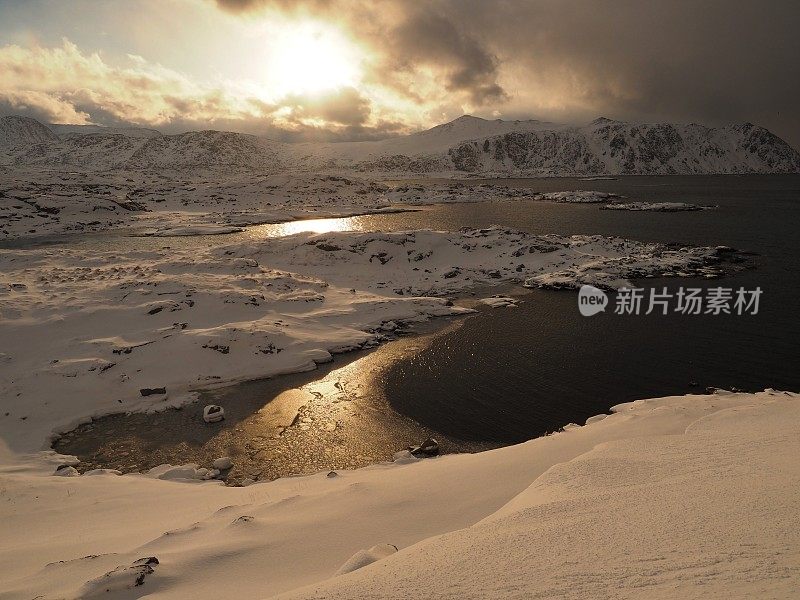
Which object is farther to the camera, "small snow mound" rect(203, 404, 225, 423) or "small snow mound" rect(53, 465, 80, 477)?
"small snow mound" rect(203, 404, 225, 423)

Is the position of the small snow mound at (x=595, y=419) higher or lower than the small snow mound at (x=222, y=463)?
higher

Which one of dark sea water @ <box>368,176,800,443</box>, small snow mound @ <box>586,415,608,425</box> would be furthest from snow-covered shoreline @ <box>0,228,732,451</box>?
small snow mound @ <box>586,415,608,425</box>

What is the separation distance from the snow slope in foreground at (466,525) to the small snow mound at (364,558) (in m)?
0.04

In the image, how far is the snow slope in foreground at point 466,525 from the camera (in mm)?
4539

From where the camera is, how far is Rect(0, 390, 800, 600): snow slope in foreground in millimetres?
4539

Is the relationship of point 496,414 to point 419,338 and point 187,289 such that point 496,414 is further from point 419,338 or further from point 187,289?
point 187,289

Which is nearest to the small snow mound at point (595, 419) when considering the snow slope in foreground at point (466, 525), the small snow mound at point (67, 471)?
the snow slope in foreground at point (466, 525)

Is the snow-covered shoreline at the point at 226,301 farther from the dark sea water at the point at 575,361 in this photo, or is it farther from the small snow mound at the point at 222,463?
the small snow mound at the point at 222,463

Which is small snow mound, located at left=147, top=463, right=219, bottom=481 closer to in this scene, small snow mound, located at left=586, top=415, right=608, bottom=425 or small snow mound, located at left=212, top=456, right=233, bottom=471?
small snow mound, located at left=212, top=456, right=233, bottom=471

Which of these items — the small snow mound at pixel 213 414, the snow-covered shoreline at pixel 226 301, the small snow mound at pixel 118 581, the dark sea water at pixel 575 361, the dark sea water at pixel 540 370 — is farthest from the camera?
the snow-covered shoreline at pixel 226 301

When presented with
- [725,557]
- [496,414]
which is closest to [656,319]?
[496,414]

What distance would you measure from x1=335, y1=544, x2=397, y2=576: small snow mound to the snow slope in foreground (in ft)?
0.12

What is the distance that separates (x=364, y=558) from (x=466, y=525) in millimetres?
2817

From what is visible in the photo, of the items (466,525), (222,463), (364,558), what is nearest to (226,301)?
(222,463)
